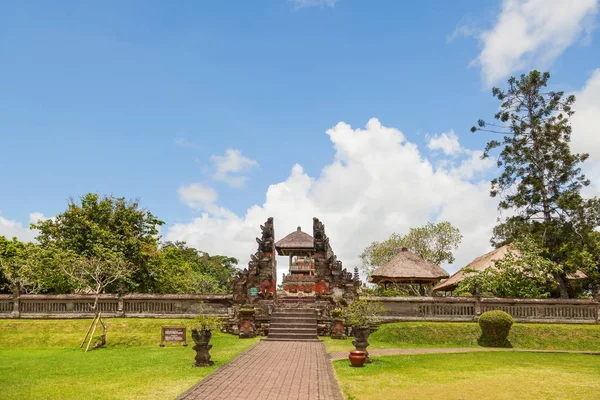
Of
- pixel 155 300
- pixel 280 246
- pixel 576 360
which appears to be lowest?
pixel 576 360

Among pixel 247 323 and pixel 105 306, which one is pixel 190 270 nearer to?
pixel 105 306

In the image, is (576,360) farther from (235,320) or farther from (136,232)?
(136,232)

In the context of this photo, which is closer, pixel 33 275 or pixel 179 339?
pixel 179 339

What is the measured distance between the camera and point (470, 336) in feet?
68.7

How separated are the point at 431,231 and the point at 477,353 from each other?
105 feet

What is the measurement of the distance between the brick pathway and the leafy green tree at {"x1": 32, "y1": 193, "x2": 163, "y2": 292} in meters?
16.7

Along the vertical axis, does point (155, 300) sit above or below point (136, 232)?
below

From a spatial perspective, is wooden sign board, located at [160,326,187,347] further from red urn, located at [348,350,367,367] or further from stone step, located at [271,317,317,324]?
red urn, located at [348,350,367,367]

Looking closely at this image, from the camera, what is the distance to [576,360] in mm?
16422

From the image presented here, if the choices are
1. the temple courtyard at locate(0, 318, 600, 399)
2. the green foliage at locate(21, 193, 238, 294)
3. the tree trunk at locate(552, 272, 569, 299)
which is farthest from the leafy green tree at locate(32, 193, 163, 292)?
the tree trunk at locate(552, 272, 569, 299)

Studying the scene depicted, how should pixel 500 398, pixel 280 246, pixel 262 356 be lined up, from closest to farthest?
1. pixel 500 398
2. pixel 262 356
3. pixel 280 246

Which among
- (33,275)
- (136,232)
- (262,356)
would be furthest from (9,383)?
(136,232)

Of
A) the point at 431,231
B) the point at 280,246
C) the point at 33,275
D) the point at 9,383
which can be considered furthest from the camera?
the point at 431,231

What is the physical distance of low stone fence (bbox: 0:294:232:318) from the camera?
935 inches
